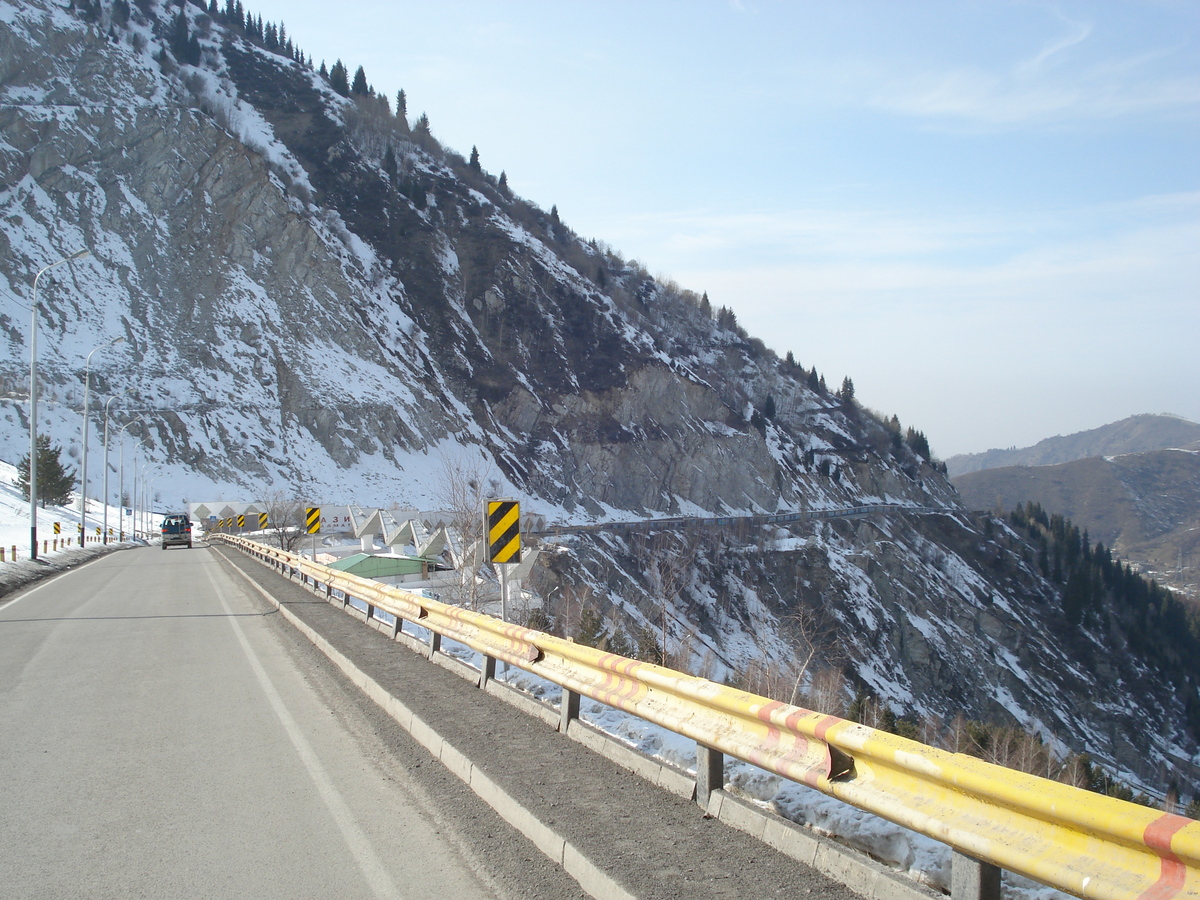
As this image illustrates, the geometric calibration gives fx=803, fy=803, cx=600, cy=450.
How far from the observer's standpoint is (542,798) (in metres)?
4.68

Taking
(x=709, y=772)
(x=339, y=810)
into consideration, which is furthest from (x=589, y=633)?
(x=709, y=772)

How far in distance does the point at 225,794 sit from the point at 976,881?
4.46 meters

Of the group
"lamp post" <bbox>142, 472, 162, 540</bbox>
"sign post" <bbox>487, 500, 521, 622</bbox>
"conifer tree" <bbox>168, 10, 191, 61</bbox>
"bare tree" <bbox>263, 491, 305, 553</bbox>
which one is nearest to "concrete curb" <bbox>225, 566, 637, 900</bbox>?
"sign post" <bbox>487, 500, 521, 622</bbox>

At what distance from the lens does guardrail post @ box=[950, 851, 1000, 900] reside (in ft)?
9.65

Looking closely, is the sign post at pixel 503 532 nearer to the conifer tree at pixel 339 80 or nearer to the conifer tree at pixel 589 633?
the conifer tree at pixel 589 633

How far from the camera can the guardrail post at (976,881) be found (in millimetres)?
2941

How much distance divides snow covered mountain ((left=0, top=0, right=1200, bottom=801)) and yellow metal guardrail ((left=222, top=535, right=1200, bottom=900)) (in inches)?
1457

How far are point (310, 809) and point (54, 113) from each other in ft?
326

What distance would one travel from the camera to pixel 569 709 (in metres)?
6.14

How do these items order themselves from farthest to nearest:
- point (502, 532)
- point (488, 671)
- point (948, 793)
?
point (502, 532)
point (488, 671)
point (948, 793)

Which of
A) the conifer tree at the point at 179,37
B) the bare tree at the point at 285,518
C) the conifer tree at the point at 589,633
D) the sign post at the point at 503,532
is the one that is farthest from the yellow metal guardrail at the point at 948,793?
the conifer tree at the point at 179,37

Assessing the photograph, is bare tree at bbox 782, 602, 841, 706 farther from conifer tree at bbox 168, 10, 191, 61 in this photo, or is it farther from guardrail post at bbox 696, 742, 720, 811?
conifer tree at bbox 168, 10, 191, 61

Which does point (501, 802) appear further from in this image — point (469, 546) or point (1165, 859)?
point (469, 546)

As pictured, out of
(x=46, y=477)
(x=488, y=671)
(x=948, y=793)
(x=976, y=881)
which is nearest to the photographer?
(x=976, y=881)
